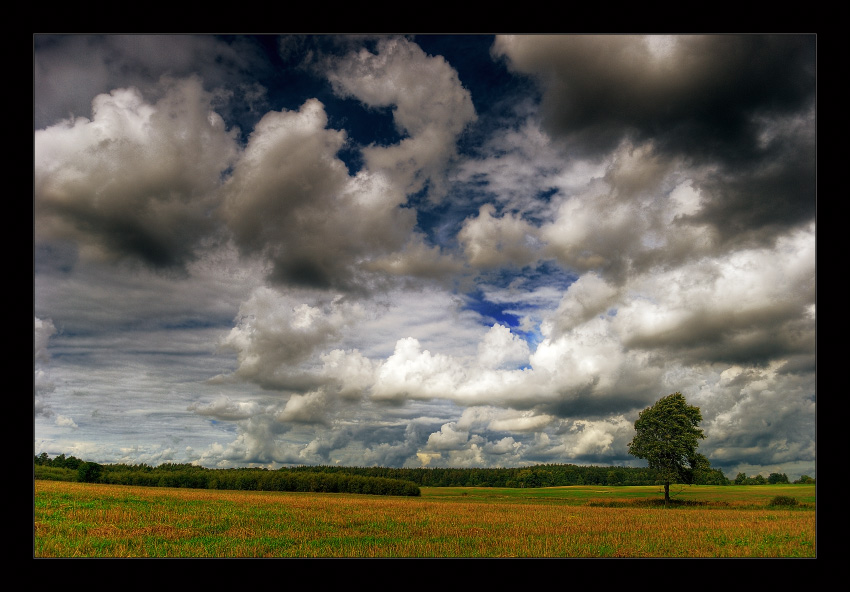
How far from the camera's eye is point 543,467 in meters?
120

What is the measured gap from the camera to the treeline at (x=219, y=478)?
7888 centimetres

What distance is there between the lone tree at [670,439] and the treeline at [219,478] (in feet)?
159

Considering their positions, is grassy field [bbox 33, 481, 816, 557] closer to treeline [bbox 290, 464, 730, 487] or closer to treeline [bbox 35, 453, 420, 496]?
treeline [bbox 35, 453, 420, 496]

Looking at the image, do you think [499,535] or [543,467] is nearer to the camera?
[499,535]

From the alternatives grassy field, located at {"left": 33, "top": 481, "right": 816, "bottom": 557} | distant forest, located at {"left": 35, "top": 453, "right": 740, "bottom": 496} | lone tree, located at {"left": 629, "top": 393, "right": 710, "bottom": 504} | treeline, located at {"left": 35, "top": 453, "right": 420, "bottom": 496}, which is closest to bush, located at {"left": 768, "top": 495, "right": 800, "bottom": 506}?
lone tree, located at {"left": 629, "top": 393, "right": 710, "bottom": 504}

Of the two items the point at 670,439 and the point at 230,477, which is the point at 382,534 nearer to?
the point at 670,439

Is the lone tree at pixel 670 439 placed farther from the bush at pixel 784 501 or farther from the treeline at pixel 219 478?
the treeline at pixel 219 478

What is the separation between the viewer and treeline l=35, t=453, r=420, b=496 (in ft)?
259

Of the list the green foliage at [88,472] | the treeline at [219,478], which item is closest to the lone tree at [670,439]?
the treeline at [219,478]
